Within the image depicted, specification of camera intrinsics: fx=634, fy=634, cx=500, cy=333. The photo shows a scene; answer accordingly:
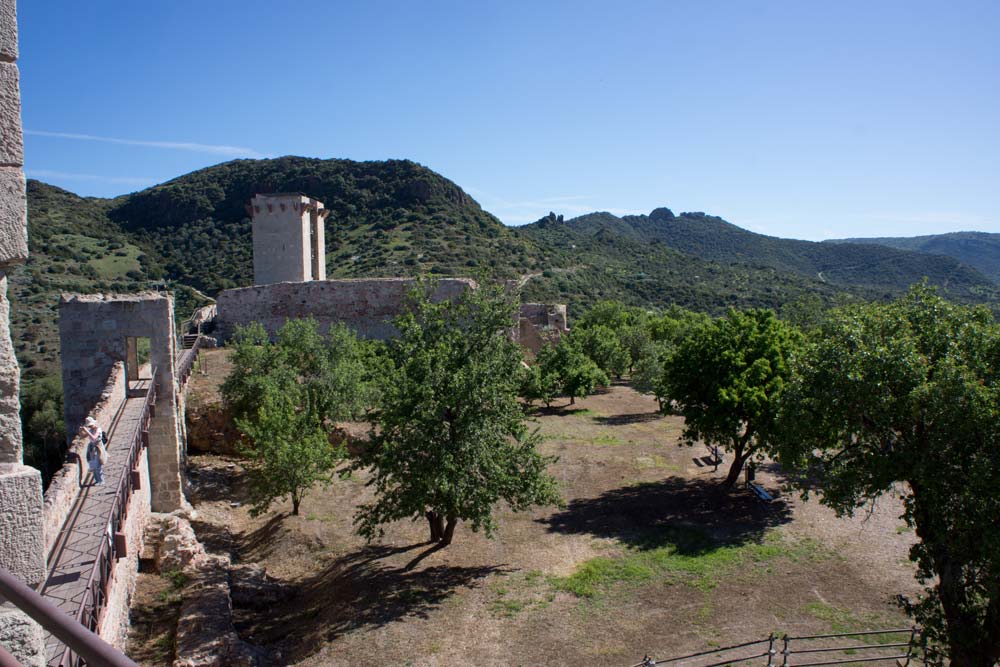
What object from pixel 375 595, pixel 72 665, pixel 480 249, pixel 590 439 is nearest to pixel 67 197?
pixel 480 249

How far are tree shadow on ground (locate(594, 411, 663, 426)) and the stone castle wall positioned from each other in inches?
316

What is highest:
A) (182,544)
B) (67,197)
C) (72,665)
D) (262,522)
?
(67,197)

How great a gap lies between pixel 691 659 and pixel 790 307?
1476 inches

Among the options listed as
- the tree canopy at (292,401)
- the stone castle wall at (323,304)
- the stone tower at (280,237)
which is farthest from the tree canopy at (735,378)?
the stone tower at (280,237)

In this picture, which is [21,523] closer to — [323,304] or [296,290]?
[323,304]

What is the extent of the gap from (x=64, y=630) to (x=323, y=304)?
26406 mm

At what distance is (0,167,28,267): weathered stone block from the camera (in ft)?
7.58

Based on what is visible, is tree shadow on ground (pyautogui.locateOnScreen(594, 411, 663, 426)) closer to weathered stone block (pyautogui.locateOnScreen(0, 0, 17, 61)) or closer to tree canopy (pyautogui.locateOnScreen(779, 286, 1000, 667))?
tree canopy (pyautogui.locateOnScreen(779, 286, 1000, 667))

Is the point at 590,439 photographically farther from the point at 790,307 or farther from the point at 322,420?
the point at 790,307

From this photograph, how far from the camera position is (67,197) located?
54.8m

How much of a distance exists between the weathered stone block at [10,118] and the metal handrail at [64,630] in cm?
165

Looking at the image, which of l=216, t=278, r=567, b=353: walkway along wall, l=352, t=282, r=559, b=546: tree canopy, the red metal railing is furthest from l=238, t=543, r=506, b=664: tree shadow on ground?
l=216, t=278, r=567, b=353: walkway along wall

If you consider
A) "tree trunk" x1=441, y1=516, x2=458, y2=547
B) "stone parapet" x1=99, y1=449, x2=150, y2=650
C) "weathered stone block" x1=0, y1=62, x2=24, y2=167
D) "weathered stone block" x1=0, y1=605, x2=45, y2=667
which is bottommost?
"tree trunk" x1=441, y1=516, x2=458, y2=547

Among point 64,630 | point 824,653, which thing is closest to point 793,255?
point 824,653
